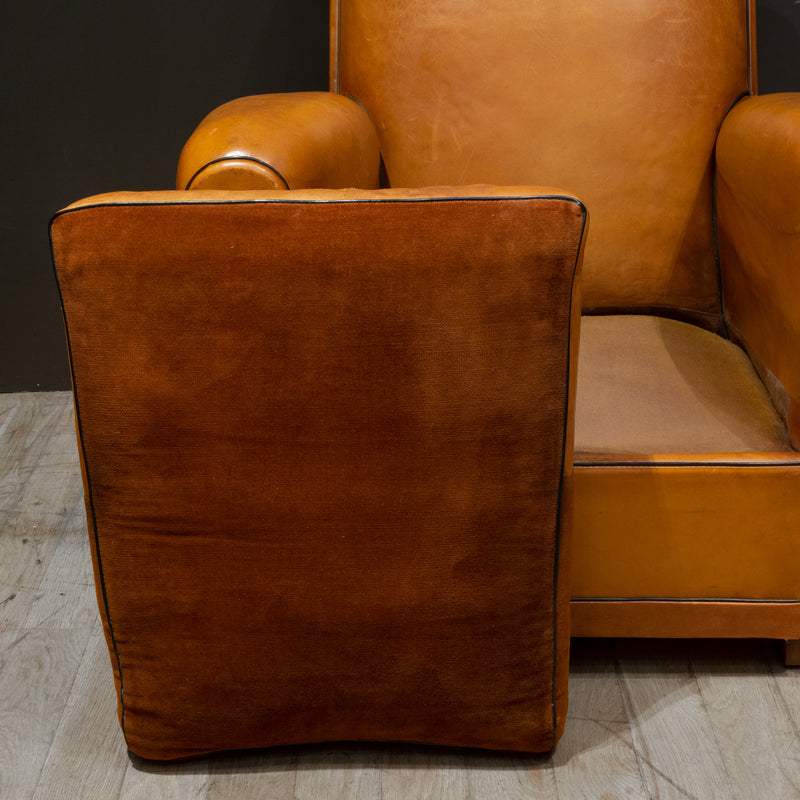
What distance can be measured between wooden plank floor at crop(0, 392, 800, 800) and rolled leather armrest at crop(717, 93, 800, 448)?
0.36 m

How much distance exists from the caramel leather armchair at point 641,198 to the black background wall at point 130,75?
1.04 feet

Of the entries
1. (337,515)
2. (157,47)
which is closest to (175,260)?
(337,515)

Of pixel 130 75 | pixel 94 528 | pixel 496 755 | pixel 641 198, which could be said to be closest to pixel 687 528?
pixel 496 755

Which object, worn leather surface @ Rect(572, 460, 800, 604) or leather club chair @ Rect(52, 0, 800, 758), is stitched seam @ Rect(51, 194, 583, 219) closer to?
leather club chair @ Rect(52, 0, 800, 758)

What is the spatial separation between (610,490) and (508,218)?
1.40 feet

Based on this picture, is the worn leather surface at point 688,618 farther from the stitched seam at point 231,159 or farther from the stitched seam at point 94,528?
the stitched seam at point 231,159

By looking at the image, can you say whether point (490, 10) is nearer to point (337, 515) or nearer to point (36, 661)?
point (337, 515)

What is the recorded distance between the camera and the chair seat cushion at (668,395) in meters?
1.21

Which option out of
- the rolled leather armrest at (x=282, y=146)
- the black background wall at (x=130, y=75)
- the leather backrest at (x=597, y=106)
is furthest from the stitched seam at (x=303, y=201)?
the black background wall at (x=130, y=75)

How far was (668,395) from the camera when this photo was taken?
130 centimetres

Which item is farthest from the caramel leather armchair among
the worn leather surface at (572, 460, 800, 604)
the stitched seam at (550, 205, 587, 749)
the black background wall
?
the black background wall

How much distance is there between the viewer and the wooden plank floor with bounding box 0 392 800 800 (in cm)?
115

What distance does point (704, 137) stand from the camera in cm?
158

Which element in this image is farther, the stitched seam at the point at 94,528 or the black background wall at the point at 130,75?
the black background wall at the point at 130,75
